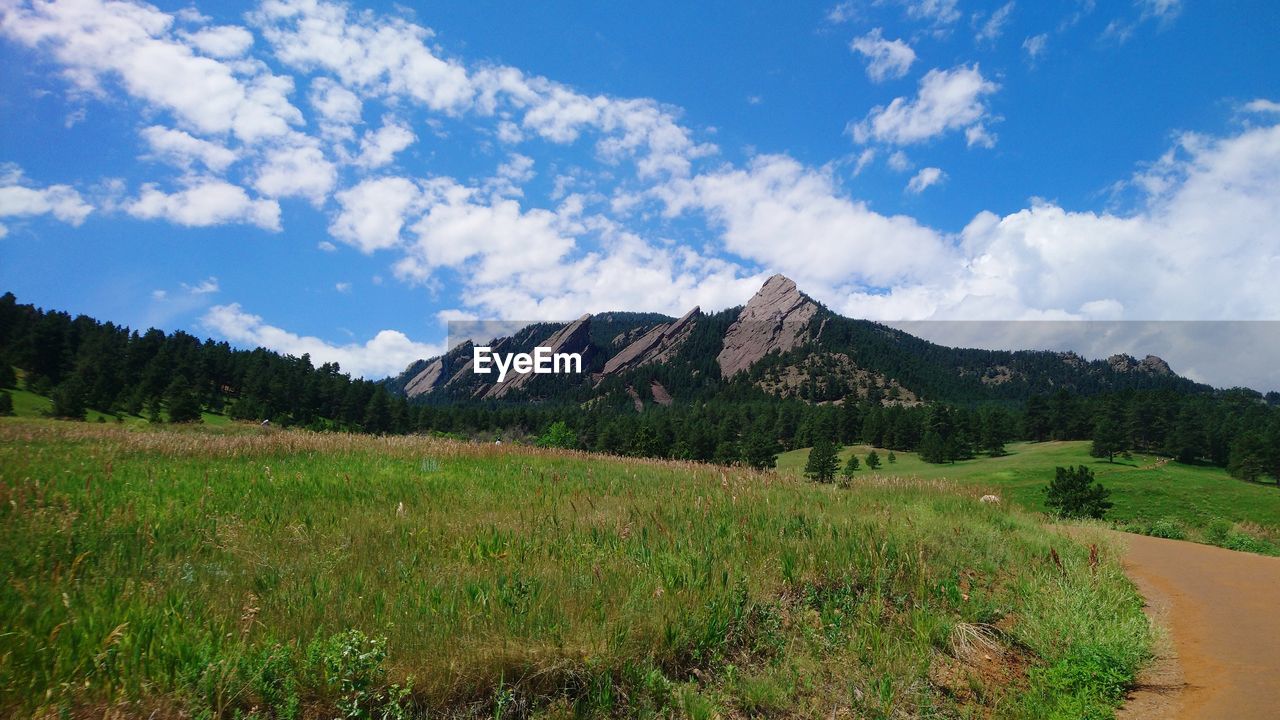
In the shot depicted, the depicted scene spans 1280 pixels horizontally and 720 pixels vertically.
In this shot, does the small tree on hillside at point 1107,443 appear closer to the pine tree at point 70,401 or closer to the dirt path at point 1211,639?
the dirt path at point 1211,639

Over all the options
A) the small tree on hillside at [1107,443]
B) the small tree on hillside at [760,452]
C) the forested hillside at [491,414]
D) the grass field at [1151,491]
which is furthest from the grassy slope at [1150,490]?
the small tree on hillside at [760,452]

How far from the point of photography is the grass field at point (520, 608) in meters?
3.34

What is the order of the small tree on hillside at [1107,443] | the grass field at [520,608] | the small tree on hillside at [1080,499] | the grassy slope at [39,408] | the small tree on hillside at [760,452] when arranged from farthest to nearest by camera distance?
the small tree on hillside at [1107,443], the small tree on hillside at [760,452], the grassy slope at [39,408], the small tree on hillside at [1080,499], the grass field at [520,608]

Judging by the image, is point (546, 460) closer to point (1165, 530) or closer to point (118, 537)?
point (118, 537)

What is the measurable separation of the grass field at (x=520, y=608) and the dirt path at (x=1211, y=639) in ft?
1.24

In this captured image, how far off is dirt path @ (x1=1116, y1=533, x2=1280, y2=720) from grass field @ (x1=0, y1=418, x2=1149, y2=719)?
38 cm

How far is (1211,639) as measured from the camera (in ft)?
21.0

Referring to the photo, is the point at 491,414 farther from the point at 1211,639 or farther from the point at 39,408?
the point at 1211,639

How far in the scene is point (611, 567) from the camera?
5.37m

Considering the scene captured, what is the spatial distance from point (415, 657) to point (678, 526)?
428 cm

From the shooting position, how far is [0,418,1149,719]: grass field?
334cm

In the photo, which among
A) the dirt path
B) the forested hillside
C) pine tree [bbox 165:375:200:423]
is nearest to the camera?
the dirt path

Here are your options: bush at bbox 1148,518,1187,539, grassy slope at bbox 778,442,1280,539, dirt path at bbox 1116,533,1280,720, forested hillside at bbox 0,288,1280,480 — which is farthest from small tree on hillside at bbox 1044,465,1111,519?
forested hillside at bbox 0,288,1280,480

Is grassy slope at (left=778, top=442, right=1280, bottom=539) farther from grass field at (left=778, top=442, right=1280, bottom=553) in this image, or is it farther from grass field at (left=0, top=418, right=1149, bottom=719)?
grass field at (left=0, top=418, right=1149, bottom=719)
